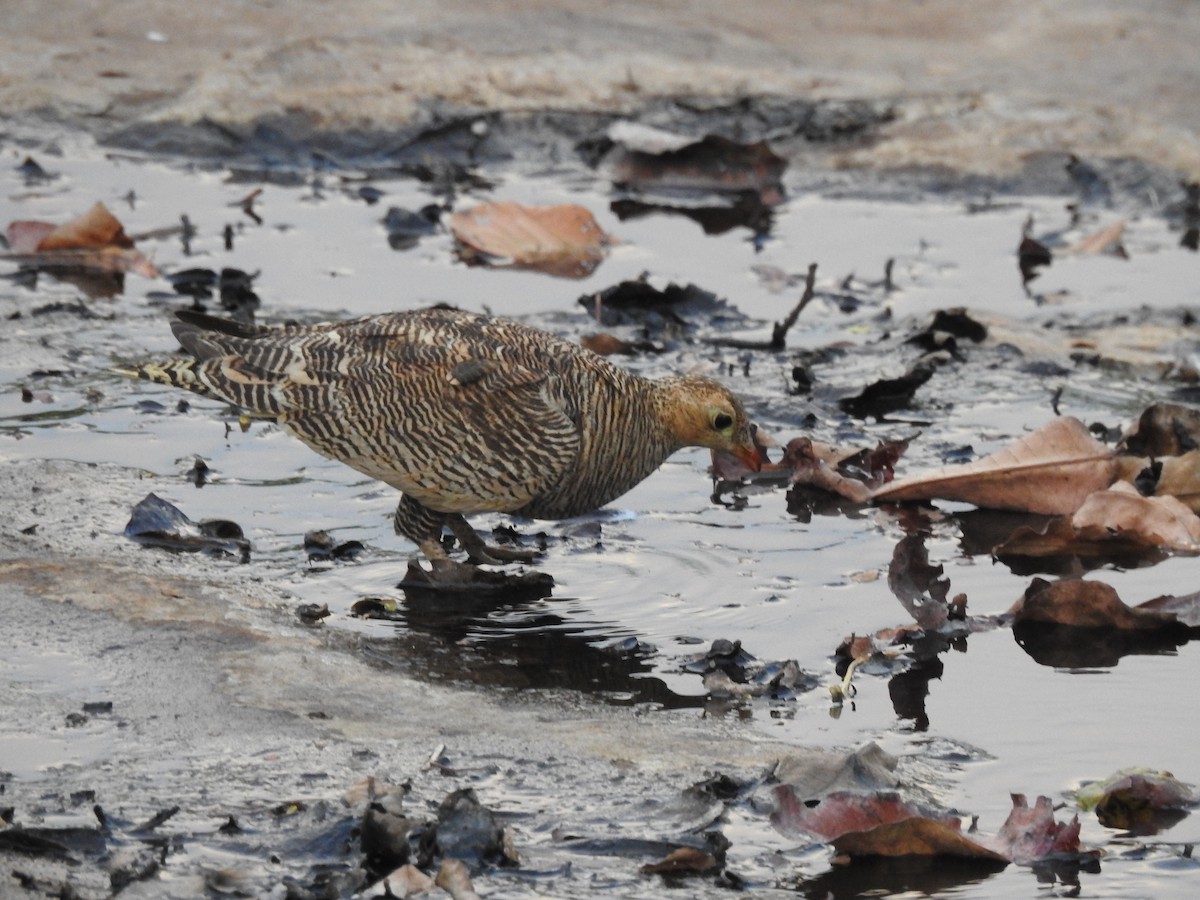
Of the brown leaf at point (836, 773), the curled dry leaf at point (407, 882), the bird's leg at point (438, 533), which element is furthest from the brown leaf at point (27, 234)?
the curled dry leaf at point (407, 882)

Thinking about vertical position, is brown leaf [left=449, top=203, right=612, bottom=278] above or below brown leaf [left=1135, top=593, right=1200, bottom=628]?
above

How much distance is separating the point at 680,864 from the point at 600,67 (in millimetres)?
9641

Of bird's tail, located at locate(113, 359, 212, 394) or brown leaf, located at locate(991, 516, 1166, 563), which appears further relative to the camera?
brown leaf, located at locate(991, 516, 1166, 563)

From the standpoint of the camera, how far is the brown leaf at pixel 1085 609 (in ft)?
18.1

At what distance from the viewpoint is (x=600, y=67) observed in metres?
12.7

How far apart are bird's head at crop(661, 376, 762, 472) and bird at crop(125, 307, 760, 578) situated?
87 mm

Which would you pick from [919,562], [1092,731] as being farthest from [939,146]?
[1092,731]

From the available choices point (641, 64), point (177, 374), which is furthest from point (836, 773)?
point (641, 64)

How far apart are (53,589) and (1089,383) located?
5.02 m

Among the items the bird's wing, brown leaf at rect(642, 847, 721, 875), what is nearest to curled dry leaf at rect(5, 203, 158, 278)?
the bird's wing

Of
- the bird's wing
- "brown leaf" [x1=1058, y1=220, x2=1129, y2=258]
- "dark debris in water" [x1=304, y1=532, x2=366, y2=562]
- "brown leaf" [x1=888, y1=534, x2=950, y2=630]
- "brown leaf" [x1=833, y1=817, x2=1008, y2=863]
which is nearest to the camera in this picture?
"brown leaf" [x1=833, y1=817, x2=1008, y2=863]

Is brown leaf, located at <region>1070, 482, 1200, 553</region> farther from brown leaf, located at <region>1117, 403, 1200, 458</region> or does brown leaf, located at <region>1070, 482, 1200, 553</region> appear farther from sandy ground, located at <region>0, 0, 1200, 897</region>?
sandy ground, located at <region>0, 0, 1200, 897</region>

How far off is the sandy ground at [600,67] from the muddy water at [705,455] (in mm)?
703

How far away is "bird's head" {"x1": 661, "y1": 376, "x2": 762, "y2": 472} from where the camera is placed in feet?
20.9
